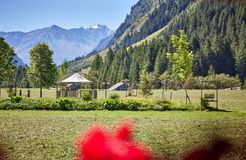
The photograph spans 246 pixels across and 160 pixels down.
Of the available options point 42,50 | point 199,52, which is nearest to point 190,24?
point 199,52

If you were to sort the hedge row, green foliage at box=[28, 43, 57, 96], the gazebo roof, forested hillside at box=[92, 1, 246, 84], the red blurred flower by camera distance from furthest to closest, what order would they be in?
1. forested hillside at box=[92, 1, 246, 84]
2. green foliage at box=[28, 43, 57, 96]
3. the gazebo roof
4. the hedge row
5. the red blurred flower

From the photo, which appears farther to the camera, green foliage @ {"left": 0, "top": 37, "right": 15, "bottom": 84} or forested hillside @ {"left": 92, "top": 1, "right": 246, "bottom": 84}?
forested hillside @ {"left": 92, "top": 1, "right": 246, "bottom": 84}

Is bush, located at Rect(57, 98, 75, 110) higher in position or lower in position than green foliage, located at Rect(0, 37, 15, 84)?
lower

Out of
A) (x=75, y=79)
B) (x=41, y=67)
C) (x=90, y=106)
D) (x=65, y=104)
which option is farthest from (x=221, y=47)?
(x=65, y=104)

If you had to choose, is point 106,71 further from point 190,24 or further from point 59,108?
point 59,108

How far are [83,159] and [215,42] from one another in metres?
135

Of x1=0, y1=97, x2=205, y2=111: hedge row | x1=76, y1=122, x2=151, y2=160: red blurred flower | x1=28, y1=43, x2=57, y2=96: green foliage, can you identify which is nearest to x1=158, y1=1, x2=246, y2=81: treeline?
x1=28, y1=43, x2=57, y2=96: green foliage

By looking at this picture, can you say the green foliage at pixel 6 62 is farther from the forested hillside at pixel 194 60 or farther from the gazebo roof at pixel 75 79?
the forested hillside at pixel 194 60

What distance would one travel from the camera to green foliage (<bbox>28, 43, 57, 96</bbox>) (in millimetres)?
57062

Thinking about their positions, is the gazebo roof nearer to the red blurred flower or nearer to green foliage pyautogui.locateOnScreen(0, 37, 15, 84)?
green foliage pyautogui.locateOnScreen(0, 37, 15, 84)

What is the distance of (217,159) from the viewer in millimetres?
464

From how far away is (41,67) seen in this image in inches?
2265

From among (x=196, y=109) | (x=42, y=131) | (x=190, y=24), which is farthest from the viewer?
(x=190, y=24)

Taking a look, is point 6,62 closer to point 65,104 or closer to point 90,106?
point 65,104
